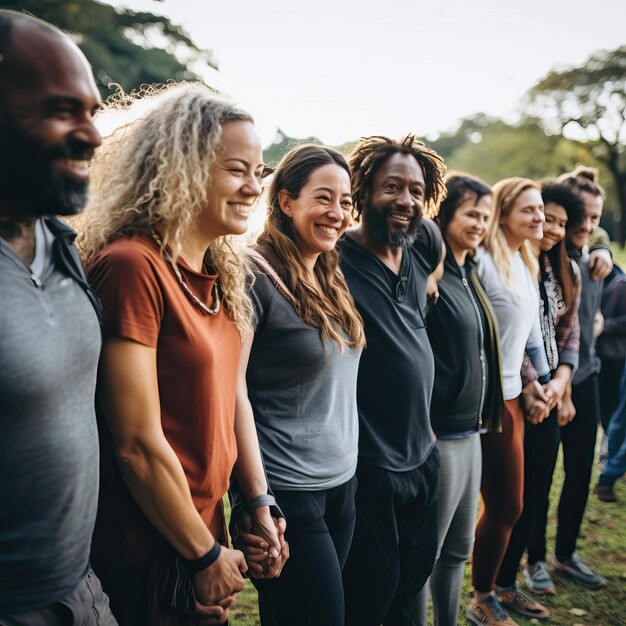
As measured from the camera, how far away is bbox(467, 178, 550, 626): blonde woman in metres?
3.54

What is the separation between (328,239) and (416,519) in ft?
4.50

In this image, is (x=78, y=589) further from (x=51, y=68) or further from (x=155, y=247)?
(x=51, y=68)

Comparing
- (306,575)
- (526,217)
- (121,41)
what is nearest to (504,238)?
(526,217)

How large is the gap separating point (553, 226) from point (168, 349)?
3.04 m

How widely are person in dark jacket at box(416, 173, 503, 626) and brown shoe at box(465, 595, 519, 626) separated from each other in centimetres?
41

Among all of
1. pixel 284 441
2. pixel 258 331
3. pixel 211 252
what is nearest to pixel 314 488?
pixel 284 441

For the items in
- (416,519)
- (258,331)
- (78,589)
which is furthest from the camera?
(416,519)

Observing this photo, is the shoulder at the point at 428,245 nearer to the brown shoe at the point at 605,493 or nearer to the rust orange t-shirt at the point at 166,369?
the rust orange t-shirt at the point at 166,369

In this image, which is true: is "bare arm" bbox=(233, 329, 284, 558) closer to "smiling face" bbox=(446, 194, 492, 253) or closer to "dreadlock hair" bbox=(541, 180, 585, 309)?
"smiling face" bbox=(446, 194, 492, 253)

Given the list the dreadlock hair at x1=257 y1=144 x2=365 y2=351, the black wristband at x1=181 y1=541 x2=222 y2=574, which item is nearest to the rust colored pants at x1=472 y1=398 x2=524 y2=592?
the dreadlock hair at x1=257 y1=144 x2=365 y2=351

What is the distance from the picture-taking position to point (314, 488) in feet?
7.86

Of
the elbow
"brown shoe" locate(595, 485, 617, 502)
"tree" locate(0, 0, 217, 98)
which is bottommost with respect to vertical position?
"brown shoe" locate(595, 485, 617, 502)

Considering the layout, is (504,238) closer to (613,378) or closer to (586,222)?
(586,222)

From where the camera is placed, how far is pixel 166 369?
1.82 meters
